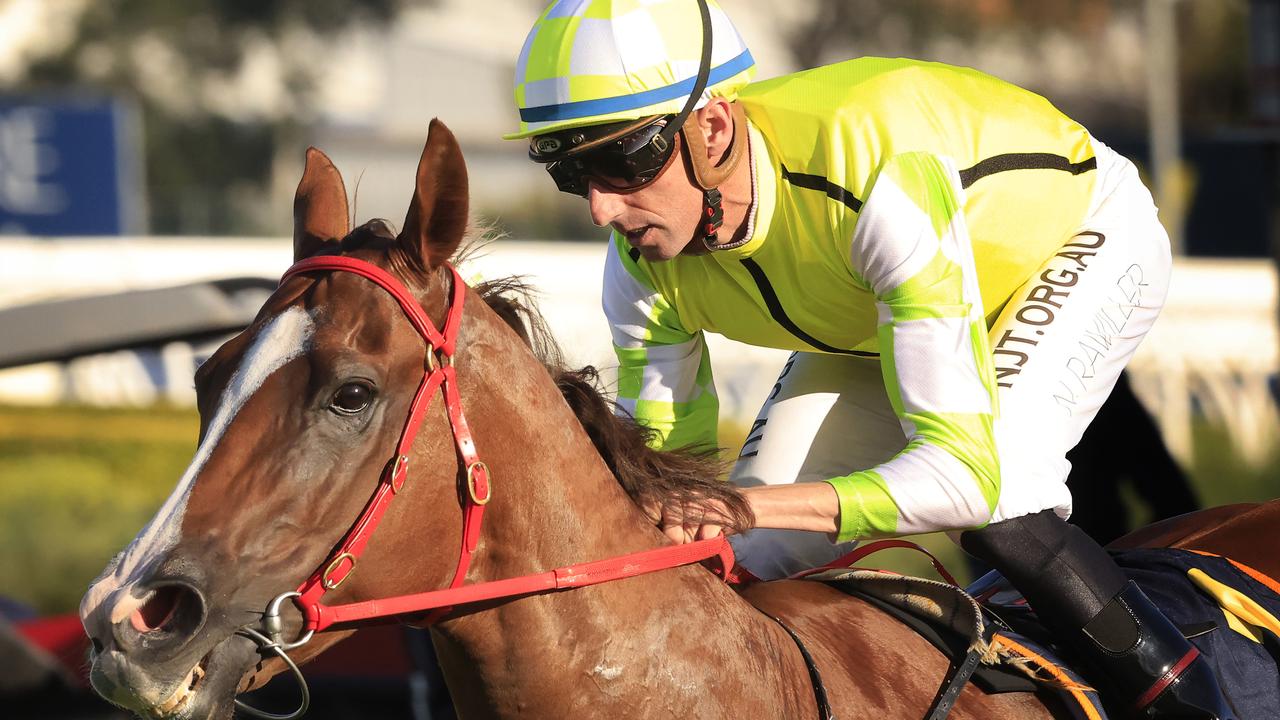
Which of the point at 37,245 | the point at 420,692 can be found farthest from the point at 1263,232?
the point at 420,692

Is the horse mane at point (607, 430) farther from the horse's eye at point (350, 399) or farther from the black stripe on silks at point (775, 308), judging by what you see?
the black stripe on silks at point (775, 308)

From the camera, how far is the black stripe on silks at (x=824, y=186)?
2.79 m

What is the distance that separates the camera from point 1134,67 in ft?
121

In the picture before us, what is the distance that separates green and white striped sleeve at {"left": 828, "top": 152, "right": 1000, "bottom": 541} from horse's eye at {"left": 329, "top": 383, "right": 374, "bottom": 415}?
0.81 meters

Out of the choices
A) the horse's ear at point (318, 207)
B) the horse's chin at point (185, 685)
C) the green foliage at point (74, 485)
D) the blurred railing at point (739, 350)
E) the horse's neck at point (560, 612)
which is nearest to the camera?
the horse's chin at point (185, 685)

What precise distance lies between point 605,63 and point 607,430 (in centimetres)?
63

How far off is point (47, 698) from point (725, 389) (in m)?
6.79

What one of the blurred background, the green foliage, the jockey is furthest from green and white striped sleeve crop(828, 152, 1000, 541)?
the green foliage

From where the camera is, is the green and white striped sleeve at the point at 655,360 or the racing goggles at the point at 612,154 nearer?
the racing goggles at the point at 612,154

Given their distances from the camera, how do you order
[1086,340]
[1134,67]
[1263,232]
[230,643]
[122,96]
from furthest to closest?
[1134,67] → [122,96] → [1263,232] → [1086,340] → [230,643]

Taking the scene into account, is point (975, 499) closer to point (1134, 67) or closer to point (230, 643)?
A: point (230, 643)

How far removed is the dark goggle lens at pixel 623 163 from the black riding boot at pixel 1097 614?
873mm

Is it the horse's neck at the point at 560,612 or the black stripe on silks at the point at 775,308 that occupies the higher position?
the black stripe on silks at the point at 775,308

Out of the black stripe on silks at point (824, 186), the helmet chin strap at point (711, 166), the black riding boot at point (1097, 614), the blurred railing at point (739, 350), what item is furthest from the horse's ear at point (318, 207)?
the blurred railing at point (739, 350)
